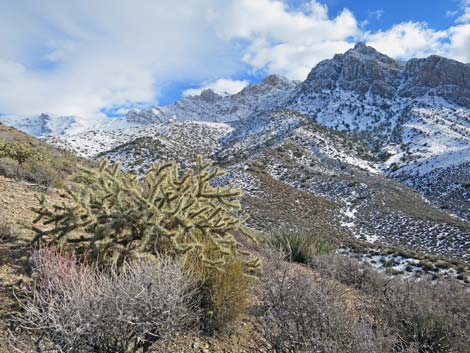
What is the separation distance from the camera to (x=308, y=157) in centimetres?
5053

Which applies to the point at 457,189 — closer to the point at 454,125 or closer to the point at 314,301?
the point at 454,125

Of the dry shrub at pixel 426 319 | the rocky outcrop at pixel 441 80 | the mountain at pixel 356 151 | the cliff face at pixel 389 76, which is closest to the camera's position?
the dry shrub at pixel 426 319

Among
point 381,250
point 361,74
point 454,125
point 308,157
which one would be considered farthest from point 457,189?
point 361,74

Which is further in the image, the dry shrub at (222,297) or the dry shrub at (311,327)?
the dry shrub at (222,297)

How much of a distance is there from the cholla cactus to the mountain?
16413 mm

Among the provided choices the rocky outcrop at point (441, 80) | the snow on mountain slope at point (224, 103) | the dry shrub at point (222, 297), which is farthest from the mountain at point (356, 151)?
the snow on mountain slope at point (224, 103)

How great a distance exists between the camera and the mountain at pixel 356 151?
27.4 meters

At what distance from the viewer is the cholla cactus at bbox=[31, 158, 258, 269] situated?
13.5 ft

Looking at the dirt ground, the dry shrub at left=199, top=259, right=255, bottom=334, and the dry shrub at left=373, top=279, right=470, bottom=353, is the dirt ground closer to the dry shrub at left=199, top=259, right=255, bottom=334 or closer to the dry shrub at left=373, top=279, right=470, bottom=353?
the dry shrub at left=199, top=259, right=255, bottom=334

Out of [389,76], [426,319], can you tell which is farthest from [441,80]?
[426,319]

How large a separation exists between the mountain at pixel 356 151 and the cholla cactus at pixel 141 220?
646 inches

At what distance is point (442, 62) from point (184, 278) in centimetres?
10634

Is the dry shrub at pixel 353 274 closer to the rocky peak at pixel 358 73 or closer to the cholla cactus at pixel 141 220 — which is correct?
the cholla cactus at pixel 141 220

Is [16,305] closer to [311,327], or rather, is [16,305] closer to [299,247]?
[311,327]
